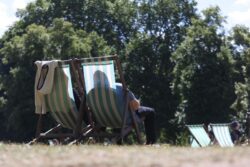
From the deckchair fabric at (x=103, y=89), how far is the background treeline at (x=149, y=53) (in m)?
27.3

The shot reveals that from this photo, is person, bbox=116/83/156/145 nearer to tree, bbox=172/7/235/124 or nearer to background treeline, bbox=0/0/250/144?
background treeline, bbox=0/0/250/144

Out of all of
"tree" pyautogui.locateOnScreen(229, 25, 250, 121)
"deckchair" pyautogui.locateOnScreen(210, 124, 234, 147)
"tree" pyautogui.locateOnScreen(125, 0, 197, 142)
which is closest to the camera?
"deckchair" pyautogui.locateOnScreen(210, 124, 234, 147)

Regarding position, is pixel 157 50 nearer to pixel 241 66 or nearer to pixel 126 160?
pixel 241 66

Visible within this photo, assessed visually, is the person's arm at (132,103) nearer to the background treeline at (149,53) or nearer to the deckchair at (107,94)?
the deckchair at (107,94)

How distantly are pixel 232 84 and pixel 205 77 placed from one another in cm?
204

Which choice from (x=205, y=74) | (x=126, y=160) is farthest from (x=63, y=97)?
(x=205, y=74)

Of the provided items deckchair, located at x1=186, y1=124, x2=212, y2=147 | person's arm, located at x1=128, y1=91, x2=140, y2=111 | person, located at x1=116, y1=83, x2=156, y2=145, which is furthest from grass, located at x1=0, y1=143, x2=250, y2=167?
deckchair, located at x1=186, y1=124, x2=212, y2=147

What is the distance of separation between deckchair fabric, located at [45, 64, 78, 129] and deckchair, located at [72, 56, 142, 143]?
1.19 ft

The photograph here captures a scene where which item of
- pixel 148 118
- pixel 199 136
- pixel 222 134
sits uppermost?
pixel 148 118

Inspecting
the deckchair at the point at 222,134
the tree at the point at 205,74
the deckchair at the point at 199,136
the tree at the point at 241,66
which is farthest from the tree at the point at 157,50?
the deckchair at the point at 199,136

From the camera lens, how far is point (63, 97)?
10.9 m

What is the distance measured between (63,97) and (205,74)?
3329 cm

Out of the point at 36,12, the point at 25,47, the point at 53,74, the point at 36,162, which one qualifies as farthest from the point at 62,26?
the point at 36,162

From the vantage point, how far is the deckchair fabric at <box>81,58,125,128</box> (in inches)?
409
